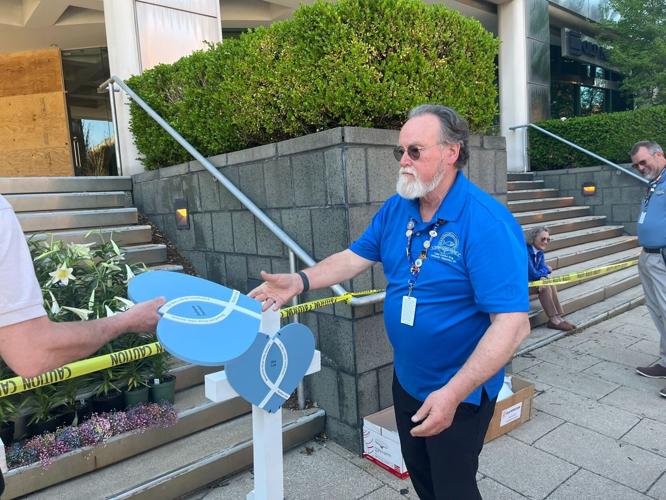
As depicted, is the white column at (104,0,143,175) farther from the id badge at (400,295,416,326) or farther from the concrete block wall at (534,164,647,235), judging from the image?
the concrete block wall at (534,164,647,235)

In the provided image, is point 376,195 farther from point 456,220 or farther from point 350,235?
point 456,220

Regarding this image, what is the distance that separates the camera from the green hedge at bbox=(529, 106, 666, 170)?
27.7ft

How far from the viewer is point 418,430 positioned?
149cm

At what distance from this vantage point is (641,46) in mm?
11664

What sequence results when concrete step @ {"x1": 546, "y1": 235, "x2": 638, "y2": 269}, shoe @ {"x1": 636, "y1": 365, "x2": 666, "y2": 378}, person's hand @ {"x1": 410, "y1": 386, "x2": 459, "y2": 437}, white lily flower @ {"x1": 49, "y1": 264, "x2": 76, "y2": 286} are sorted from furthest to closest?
1. concrete step @ {"x1": 546, "y1": 235, "x2": 638, "y2": 269}
2. shoe @ {"x1": 636, "y1": 365, "x2": 666, "y2": 378}
3. white lily flower @ {"x1": 49, "y1": 264, "x2": 76, "y2": 286}
4. person's hand @ {"x1": 410, "y1": 386, "x2": 459, "y2": 437}

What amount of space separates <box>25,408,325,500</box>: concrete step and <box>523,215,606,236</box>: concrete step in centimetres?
562

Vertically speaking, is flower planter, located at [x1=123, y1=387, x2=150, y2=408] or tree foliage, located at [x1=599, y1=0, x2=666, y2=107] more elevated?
tree foliage, located at [x1=599, y1=0, x2=666, y2=107]

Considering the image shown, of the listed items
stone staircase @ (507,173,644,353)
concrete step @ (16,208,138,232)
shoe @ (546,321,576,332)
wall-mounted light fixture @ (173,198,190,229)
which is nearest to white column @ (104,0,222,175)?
concrete step @ (16,208,138,232)

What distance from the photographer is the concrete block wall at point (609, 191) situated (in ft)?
27.5

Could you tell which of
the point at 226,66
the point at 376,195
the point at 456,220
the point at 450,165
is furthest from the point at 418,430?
the point at 226,66

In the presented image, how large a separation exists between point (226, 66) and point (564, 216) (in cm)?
681

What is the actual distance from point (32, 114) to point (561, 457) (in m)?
10.3

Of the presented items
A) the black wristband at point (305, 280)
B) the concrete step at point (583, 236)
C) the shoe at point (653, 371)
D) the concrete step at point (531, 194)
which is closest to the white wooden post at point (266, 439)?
the black wristband at point (305, 280)

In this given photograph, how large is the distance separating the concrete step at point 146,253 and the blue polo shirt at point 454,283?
3111mm
